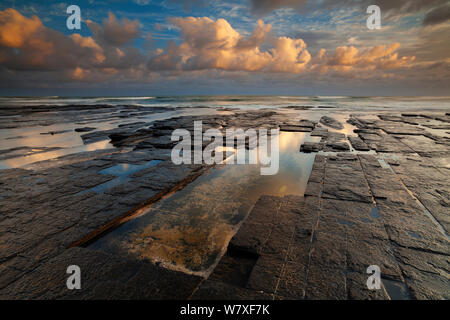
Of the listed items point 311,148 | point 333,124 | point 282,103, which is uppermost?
point 282,103

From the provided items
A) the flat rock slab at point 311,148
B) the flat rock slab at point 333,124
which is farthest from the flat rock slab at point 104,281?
the flat rock slab at point 333,124

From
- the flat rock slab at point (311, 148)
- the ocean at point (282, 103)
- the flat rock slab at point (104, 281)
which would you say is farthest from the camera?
the ocean at point (282, 103)

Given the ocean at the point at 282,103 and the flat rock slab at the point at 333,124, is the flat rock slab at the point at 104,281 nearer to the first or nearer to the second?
the flat rock slab at the point at 333,124

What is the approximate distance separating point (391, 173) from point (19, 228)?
6.97 meters

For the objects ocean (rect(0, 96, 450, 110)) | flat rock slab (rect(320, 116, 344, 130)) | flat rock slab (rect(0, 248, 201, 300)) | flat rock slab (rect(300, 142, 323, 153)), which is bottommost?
flat rock slab (rect(0, 248, 201, 300))

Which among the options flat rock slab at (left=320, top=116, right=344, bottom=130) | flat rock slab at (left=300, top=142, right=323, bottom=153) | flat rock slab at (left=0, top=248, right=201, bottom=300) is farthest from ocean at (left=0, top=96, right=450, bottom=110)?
flat rock slab at (left=0, top=248, right=201, bottom=300)

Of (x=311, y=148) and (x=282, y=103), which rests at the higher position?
(x=282, y=103)

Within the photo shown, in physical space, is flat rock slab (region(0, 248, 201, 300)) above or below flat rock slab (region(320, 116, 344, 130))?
below

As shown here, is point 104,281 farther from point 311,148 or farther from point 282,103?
point 282,103

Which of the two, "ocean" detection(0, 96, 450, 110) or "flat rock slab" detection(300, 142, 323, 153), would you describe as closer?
"flat rock slab" detection(300, 142, 323, 153)

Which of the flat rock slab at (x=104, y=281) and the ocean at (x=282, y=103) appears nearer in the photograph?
the flat rock slab at (x=104, y=281)

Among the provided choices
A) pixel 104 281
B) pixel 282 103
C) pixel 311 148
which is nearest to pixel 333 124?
pixel 311 148

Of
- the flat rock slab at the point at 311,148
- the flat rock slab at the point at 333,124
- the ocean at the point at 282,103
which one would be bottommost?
the flat rock slab at the point at 311,148

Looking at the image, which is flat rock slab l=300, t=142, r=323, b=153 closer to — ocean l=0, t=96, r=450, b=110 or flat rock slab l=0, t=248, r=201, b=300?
flat rock slab l=0, t=248, r=201, b=300
